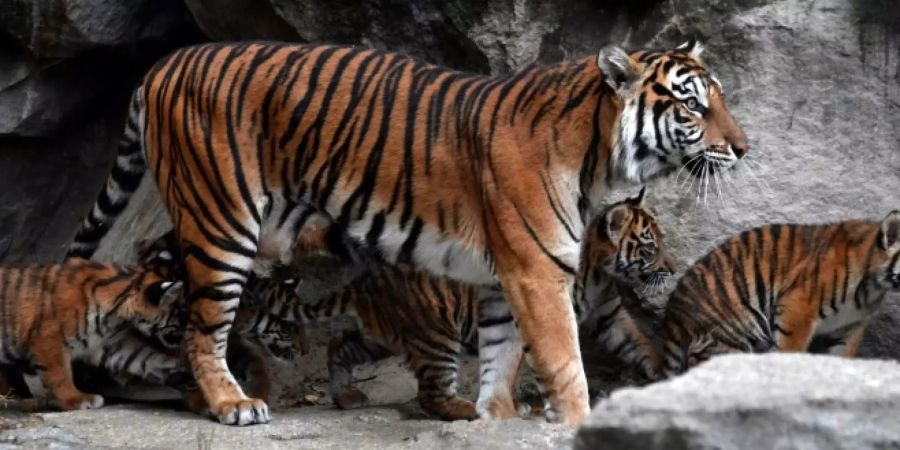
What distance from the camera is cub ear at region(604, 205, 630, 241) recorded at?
7.39m

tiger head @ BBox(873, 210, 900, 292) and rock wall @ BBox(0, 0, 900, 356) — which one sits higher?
rock wall @ BBox(0, 0, 900, 356)

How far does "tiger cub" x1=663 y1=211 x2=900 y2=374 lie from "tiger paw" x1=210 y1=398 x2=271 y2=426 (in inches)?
86.4

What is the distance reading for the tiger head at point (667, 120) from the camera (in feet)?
19.1

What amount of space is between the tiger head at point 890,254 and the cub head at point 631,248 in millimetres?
1074

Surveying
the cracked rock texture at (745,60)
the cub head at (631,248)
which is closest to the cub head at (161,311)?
the cracked rock texture at (745,60)

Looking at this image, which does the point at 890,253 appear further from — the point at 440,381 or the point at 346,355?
the point at 346,355

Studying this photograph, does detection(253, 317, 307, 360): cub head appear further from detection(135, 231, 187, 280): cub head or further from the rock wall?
the rock wall

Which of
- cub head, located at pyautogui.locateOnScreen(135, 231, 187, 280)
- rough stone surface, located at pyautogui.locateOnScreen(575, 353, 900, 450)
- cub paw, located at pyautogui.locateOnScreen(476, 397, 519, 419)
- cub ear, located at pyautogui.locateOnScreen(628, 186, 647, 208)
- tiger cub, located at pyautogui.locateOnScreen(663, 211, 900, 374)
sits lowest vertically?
cub paw, located at pyautogui.locateOnScreen(476, 397, 519, 419)

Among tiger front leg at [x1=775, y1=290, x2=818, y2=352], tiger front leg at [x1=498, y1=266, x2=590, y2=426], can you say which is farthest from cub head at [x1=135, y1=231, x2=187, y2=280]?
tiger front leg at [x1=775, y1=290, x2=818, y2=352]

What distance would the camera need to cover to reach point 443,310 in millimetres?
7172

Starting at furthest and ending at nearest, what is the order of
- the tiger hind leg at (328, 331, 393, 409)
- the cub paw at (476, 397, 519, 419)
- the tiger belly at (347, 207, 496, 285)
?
1. the tiger hind leg at (328, 331, 393, 409)
2. the cub paw at (476, 397, 519, 419)
3. the tiger belly at (347, 207, 496, 285)

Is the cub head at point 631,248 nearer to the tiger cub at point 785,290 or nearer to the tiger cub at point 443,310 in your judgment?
the tiger cub at point 443,310

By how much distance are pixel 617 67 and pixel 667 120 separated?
0.31 metres

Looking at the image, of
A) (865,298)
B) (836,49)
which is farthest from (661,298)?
(836,49)
